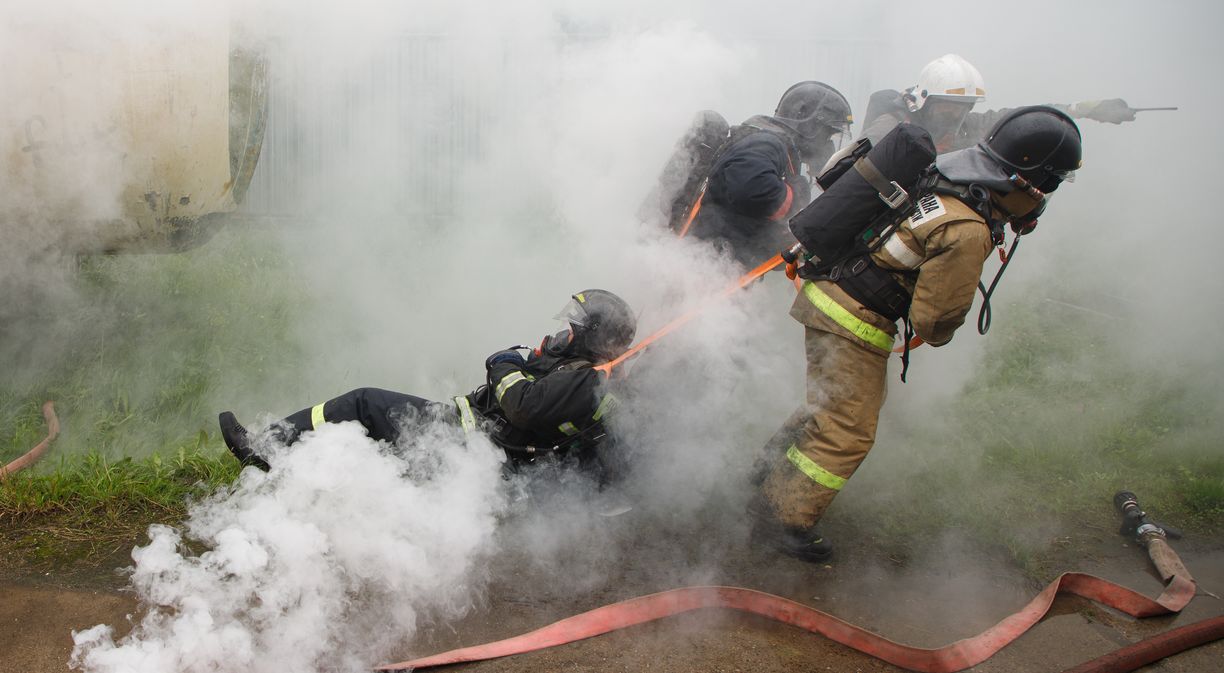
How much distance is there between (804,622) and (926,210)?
1.49 meters

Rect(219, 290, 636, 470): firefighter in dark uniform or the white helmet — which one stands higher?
the white helmet

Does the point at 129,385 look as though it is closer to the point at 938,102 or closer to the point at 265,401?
the point at 265,401

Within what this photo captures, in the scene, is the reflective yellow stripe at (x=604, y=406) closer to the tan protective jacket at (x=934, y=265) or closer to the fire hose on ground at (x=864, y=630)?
the fire hose on ground at (x=864, y=630)

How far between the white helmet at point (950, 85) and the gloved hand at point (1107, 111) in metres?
A: 0.99

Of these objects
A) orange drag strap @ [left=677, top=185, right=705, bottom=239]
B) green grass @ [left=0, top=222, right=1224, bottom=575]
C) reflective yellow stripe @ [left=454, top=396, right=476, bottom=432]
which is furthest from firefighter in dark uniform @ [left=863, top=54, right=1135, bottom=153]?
reflective yellow stripe @ [left=454, top=396, right=476, bottom=432]

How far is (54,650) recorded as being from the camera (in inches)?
92.1

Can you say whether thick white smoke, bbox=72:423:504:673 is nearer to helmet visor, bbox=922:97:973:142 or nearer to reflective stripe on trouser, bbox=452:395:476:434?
reflective stripe on trouser, bbox=452:395:476:434

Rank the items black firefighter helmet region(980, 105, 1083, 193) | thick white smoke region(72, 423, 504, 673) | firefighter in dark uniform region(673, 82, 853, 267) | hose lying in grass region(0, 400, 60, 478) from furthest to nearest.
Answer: firefighter in dark uniform region(673, 82, 853, 267) → hose lying in grass region(0, 400, 60, 478) → black firefighter helmet region(980, 105, 1083, 193) → thick white smoke region(72, 423, 504, 673)

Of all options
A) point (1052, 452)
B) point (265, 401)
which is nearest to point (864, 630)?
point (1052, 452)

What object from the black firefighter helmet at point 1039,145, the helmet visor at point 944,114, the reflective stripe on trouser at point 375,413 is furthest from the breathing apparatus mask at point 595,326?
the helmet visor at point 944,114

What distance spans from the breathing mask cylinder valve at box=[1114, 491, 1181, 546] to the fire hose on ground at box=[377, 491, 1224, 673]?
1.50ft

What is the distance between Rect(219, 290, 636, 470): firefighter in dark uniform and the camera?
303 cm

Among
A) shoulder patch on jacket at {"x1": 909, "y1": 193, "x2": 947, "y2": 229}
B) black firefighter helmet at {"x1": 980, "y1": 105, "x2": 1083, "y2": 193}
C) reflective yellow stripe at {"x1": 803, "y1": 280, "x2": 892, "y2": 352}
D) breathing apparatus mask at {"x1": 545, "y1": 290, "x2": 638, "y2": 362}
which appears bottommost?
breathing apparatus mask at {"x1": 545, "y1": 290, "x2": 638, "y2": 362}

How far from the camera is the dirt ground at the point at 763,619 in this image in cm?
248
